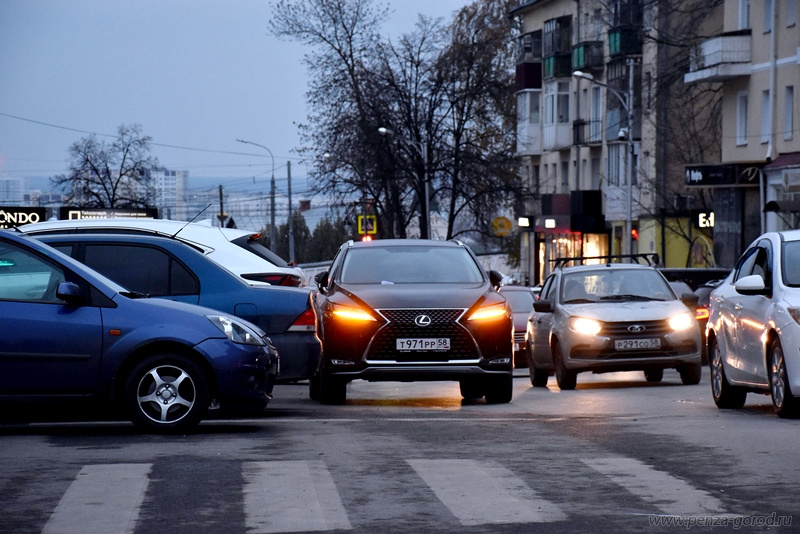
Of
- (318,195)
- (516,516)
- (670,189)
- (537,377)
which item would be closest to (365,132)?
(318,195)

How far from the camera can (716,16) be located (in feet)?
192

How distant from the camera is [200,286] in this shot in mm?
14219

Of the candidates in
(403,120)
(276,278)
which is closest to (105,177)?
(403,120)

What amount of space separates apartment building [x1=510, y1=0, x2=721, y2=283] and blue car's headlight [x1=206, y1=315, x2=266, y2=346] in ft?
132

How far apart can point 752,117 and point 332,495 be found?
40944 millimetres

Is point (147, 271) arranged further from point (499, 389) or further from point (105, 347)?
point (499, 389)

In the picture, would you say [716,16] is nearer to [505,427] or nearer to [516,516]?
[505,427]

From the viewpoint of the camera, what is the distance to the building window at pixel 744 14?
47875 mm

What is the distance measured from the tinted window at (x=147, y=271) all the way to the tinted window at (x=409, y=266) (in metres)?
3.04

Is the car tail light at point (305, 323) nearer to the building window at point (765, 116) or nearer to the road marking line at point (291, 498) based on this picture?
the road marking line at point (291, 498)

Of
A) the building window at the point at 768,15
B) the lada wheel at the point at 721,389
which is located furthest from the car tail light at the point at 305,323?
the building window at the point at 768,15

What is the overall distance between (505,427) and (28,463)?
425 cm

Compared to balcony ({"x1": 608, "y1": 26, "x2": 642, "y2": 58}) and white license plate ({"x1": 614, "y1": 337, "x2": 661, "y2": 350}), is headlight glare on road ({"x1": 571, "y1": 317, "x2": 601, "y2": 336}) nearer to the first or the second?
white license plate ({"x1": 614, "y1": 337, "x2": 661, "y2": 350})

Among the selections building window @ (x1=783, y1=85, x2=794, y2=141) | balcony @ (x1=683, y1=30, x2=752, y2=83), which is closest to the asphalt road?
building window @ (x1=783, y1=85, x2=794, y2=141)
